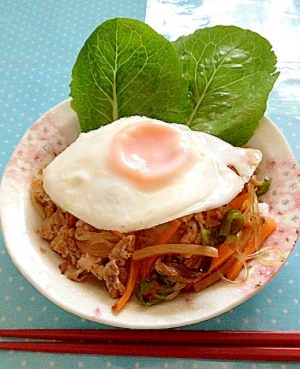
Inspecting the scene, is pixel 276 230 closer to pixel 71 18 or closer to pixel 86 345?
pixel 86 345

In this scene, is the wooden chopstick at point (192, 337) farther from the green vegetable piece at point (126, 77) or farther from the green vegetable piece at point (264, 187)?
the green vegetable piece at point (126, 77)

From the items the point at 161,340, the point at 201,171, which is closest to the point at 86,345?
the point at 161,340

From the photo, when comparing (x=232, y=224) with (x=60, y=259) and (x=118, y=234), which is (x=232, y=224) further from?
(x=60, y=259)

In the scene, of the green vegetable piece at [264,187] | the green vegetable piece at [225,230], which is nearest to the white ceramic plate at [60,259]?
the green vegetable piece at [264,187]

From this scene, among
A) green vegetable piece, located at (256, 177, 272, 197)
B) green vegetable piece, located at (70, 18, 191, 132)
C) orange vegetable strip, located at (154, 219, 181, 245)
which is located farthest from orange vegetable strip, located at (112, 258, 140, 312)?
green vegetable piece, located at (70, 18, 191, 132)

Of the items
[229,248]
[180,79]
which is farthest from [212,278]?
[180,79]

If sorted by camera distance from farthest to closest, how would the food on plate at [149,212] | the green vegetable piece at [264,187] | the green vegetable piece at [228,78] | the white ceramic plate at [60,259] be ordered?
the green vegetable piece at [228,78], the green vegetable piece at [264,187], the food on plate at [149,212], the white ceramic plate at [60,259]
